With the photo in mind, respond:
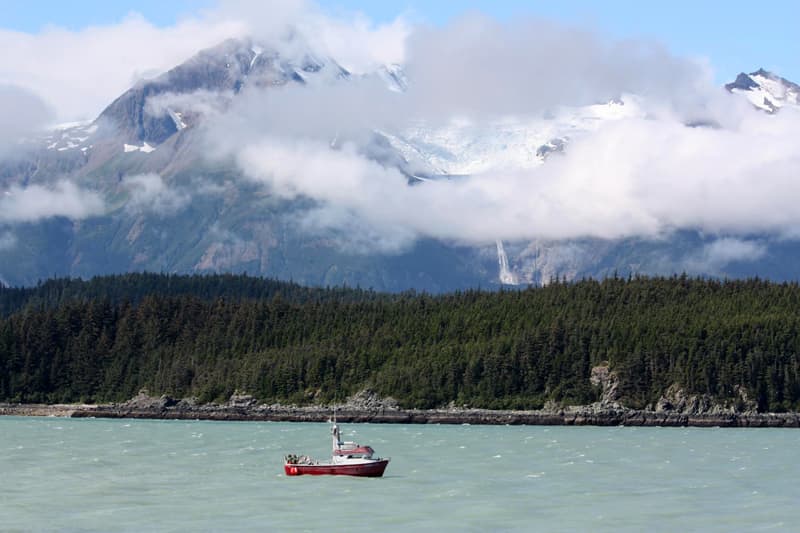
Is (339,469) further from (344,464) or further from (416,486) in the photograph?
(416,486)

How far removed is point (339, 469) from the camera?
Result: 118 m

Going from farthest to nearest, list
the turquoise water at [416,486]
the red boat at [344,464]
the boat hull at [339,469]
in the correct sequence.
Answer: the red boat at [344,464] < the boat hull at [339,469] < the turquoise water at [416,486]

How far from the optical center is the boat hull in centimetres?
11631

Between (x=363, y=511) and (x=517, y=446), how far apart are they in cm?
6284

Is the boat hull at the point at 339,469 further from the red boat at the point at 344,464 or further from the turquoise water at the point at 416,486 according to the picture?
the turquoise water at the point at 416,486

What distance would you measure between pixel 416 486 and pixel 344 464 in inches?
362

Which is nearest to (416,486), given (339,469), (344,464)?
(344,464)

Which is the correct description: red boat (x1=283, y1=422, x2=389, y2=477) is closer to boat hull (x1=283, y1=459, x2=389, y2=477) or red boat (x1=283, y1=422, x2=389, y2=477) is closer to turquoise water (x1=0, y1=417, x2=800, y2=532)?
boat hull (x1=283, y1=459, x2=389, y2=477)

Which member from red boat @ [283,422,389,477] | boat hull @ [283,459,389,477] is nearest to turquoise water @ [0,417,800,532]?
boat hull @ [283,459,389,477]

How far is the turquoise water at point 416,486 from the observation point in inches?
3551

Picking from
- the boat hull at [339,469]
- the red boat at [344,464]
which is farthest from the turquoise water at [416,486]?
the red boat at [344,464]

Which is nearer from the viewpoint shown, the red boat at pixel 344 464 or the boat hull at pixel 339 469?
the boat hull at pixel 339 469

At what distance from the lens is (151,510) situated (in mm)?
94938

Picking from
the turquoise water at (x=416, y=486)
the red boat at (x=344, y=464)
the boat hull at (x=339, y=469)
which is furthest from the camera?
the red boat at (x=344, y=464)
